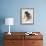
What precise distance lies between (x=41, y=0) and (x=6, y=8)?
Answer: 4.08 feet

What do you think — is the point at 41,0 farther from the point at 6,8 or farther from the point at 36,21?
the point at 6,8

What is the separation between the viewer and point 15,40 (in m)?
4.11

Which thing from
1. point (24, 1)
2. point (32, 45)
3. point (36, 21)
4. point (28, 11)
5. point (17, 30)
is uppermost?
point (24, 1)

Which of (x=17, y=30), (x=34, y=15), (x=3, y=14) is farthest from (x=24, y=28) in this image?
(x=3, y=14)

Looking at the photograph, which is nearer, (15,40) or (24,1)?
(15,40)

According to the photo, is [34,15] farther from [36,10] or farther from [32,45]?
[32,45]

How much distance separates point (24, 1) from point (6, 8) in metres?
0.67

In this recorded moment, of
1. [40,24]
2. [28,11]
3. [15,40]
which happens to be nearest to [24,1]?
[28,11]

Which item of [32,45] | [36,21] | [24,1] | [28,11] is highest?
[24,1]

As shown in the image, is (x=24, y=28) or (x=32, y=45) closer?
(x=32, y=45)

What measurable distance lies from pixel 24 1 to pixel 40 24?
976 mm

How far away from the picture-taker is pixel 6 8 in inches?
181

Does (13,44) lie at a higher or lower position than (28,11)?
lower

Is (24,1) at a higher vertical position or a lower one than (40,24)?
higher
